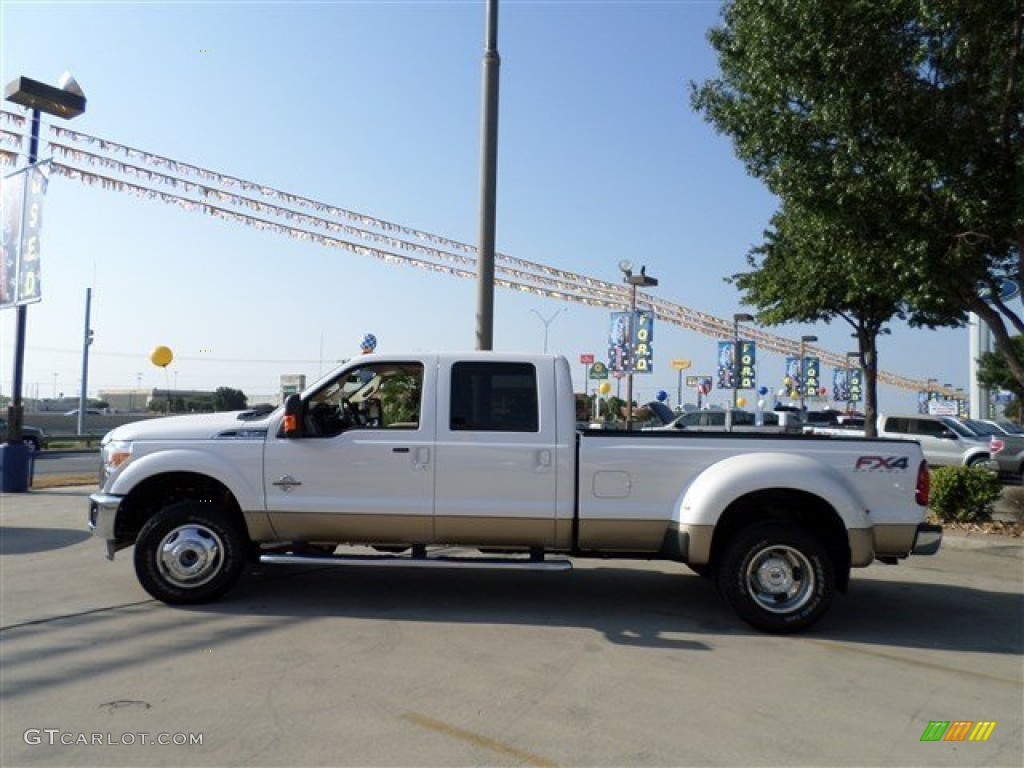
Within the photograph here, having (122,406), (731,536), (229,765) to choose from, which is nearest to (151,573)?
(229,765)

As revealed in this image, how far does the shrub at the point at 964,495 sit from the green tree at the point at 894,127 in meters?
2.70

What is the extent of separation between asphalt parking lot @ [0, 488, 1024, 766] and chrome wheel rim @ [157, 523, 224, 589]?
27cm

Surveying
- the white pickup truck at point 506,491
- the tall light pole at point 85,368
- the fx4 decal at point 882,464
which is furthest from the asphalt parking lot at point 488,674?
the tall light pole at point 85,368

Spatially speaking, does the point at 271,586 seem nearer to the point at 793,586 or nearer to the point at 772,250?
the point at 793,586

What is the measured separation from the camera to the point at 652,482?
259 inches

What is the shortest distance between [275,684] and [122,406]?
112 meters

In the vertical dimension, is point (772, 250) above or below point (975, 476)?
above

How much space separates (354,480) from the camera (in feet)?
22.2

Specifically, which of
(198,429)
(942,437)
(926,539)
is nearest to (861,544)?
(926,539)

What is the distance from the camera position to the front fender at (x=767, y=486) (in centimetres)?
633

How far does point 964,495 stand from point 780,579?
23.9 feet

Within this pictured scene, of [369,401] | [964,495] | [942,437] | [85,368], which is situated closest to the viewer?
[369,401]

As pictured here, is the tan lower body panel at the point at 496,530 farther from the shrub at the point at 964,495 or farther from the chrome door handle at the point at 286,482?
the shrub at the point at 964,495

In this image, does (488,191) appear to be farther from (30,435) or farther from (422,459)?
(30,435)
